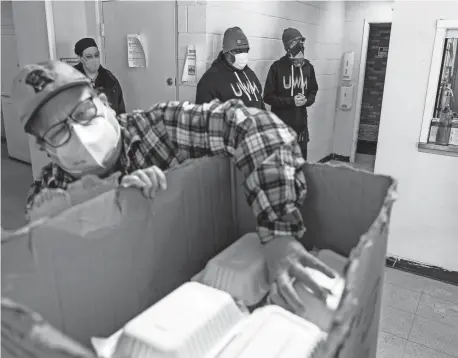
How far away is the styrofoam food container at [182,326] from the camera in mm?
778

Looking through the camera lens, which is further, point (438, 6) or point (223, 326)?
point (438, 6)

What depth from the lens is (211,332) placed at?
33.5 inches

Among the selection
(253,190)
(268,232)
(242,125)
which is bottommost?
(268,232)

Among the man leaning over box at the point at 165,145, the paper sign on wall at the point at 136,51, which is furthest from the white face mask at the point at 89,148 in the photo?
Answer: the paper sign on wall at the point at 136,51

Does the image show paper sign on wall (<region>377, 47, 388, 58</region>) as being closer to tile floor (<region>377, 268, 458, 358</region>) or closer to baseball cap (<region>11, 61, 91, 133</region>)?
tile floor (<region>377, 268, 458, 358</region>)

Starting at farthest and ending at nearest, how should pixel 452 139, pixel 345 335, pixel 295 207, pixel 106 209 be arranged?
pixel 452 139 → pixel 295 207 → pixel 106 209 → pixel 345 335

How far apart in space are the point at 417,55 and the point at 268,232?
1.79 meters

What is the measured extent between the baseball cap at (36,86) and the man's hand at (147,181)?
0.27 metres

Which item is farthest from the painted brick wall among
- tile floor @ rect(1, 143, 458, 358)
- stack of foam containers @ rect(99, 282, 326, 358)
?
stack of foam containers @ rect(99, 282, 326, 358)

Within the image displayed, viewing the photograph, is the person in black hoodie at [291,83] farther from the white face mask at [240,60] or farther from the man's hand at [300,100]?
the white face mask at [240,60]

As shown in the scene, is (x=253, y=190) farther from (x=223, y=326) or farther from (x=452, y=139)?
(x=452, y=139)

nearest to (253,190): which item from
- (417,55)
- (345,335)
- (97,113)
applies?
(97,113)

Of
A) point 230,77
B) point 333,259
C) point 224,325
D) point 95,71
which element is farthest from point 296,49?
point 224,325

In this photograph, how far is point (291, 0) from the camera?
152 inches
